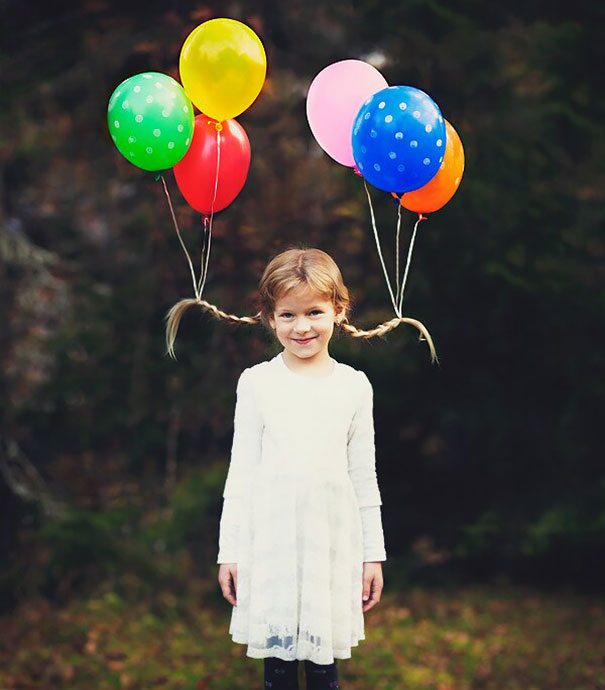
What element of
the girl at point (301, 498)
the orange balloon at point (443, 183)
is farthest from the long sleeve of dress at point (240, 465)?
the orange balloon at point (443, 183)

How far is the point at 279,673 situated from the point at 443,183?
173cm

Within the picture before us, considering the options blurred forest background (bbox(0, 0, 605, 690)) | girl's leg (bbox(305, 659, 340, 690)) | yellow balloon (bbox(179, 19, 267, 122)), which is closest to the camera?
girl's leg (bbox(305, 659, 340, 690))

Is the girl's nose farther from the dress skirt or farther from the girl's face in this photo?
the dress skirt

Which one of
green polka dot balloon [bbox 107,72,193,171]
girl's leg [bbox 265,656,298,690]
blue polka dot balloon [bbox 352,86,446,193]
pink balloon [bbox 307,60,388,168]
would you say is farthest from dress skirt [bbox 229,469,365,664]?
pink balloon [bbox 307,60,388,168]

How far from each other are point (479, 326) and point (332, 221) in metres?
1.12

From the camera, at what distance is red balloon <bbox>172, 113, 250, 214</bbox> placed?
323 centimetres

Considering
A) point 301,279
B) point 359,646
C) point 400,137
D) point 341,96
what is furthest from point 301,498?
point 359,646

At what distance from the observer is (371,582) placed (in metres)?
2.84

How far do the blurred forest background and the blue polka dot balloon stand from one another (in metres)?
2.08

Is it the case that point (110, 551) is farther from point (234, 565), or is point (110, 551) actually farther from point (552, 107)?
point (552, 107)

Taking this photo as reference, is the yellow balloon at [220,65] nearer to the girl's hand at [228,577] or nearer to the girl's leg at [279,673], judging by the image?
the girl's hand at [228,577]

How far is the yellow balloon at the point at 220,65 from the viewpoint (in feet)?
10.1

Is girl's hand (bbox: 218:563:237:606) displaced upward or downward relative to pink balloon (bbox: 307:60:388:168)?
downward

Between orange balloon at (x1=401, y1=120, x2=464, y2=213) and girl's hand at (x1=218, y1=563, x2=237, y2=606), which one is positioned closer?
girl's hand at (x1=218, y1=563, x2=237, y2=606)
